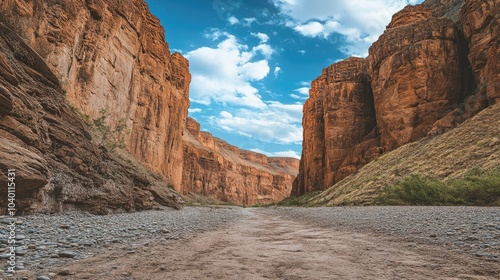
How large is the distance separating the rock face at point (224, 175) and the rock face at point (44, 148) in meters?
Answer: 73.4

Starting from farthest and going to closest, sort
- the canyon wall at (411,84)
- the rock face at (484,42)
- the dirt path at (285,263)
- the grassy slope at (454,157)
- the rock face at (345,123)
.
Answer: the rock face at (345,123) → the canyon wall at (411,84) → the rock face at (484,42) → the grassy slope at (454,157) → the dirt path at (285,263)

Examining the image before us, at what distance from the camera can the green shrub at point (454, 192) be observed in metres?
14.3

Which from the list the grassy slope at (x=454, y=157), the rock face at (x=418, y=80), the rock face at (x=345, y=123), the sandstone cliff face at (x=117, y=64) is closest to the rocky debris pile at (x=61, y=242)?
the sandstone cliff face at (x=117, y=64)

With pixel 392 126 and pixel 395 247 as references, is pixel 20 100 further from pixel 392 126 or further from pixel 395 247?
pixel 392 126

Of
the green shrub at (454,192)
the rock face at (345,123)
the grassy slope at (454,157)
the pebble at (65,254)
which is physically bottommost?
the pebble at (65,254)

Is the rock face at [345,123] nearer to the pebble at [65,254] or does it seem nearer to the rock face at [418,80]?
the rock face at [418,80]

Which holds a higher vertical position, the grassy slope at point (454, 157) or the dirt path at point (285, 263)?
the grassy slope at point (454, 157)

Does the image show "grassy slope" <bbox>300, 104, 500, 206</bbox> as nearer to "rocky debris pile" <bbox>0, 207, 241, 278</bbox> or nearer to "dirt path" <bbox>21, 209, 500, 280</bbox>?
"dirt path" <bbox>21, 209, 500, 280</bbox>

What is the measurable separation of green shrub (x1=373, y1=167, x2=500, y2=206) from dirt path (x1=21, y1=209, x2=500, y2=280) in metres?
11.9

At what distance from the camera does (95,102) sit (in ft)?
107

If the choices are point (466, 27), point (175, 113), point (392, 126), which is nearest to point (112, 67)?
point (175, 113)

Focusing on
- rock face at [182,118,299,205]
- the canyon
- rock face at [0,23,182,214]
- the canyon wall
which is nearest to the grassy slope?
the canyon wall

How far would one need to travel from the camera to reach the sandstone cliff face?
80.7ft

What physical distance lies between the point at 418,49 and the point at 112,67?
145 ft
